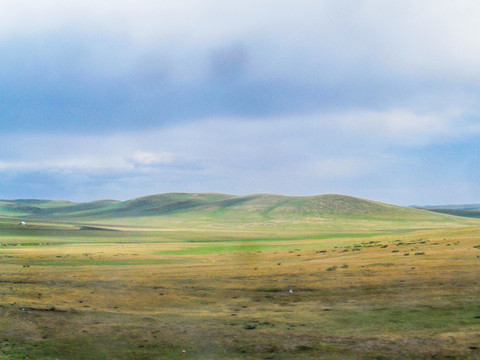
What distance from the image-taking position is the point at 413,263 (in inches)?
1575

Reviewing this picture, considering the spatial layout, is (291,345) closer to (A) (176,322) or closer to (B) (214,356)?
(B) (214,356)

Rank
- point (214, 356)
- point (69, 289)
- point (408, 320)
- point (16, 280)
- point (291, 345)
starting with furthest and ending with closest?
point (16, 280), point (69, 289), point (408, 320), point (291, 345), point (214, 356)

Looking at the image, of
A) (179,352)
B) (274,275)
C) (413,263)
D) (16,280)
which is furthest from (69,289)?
(413,263)

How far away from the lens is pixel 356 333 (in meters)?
19.7

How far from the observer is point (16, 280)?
39906mm

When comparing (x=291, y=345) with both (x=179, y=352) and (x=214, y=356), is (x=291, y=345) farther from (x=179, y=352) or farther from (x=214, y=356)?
(x=179, y=352)

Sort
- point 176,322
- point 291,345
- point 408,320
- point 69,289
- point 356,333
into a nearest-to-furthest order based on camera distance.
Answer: point 291,345, point 356,333, point 408,320, point 176,322, point 69,289

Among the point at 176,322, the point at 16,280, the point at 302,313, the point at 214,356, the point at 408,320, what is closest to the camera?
the point at 214,356

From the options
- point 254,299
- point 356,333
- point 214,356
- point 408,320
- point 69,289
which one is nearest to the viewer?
point 214,356

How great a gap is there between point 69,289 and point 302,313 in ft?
62.4

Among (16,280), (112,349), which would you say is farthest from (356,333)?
(16,280)

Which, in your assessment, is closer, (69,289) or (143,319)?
(143,319)

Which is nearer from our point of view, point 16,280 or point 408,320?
point 408,320

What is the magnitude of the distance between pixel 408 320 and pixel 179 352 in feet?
35.5
